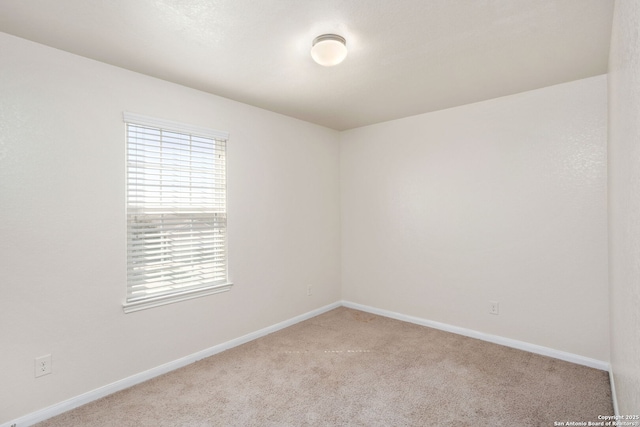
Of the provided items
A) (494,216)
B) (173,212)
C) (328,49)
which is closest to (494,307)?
(494,216)

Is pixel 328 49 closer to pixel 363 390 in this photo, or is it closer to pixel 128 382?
pixel 363 390

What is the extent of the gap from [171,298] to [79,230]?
0.89 m

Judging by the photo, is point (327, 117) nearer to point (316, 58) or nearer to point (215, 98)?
point (215, 98)

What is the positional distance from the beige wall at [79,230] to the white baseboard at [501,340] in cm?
178

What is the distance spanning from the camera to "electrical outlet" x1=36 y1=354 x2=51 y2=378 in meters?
2.14

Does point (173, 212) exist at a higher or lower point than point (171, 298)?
higher

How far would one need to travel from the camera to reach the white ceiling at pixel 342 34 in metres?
1.79

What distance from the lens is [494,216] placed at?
10.8 feet

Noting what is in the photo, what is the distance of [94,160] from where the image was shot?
2391 millimetres

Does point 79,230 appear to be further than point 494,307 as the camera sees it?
No

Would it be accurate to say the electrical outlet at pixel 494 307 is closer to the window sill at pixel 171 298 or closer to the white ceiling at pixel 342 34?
the white ceiling at pixel 342 34

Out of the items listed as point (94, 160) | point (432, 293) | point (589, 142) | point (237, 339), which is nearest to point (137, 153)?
point (94, 160)

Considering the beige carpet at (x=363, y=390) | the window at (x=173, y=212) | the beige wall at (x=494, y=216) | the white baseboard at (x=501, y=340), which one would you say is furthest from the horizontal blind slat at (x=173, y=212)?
the white baseboard at (x=501, y=340)

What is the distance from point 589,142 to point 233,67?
297cm
